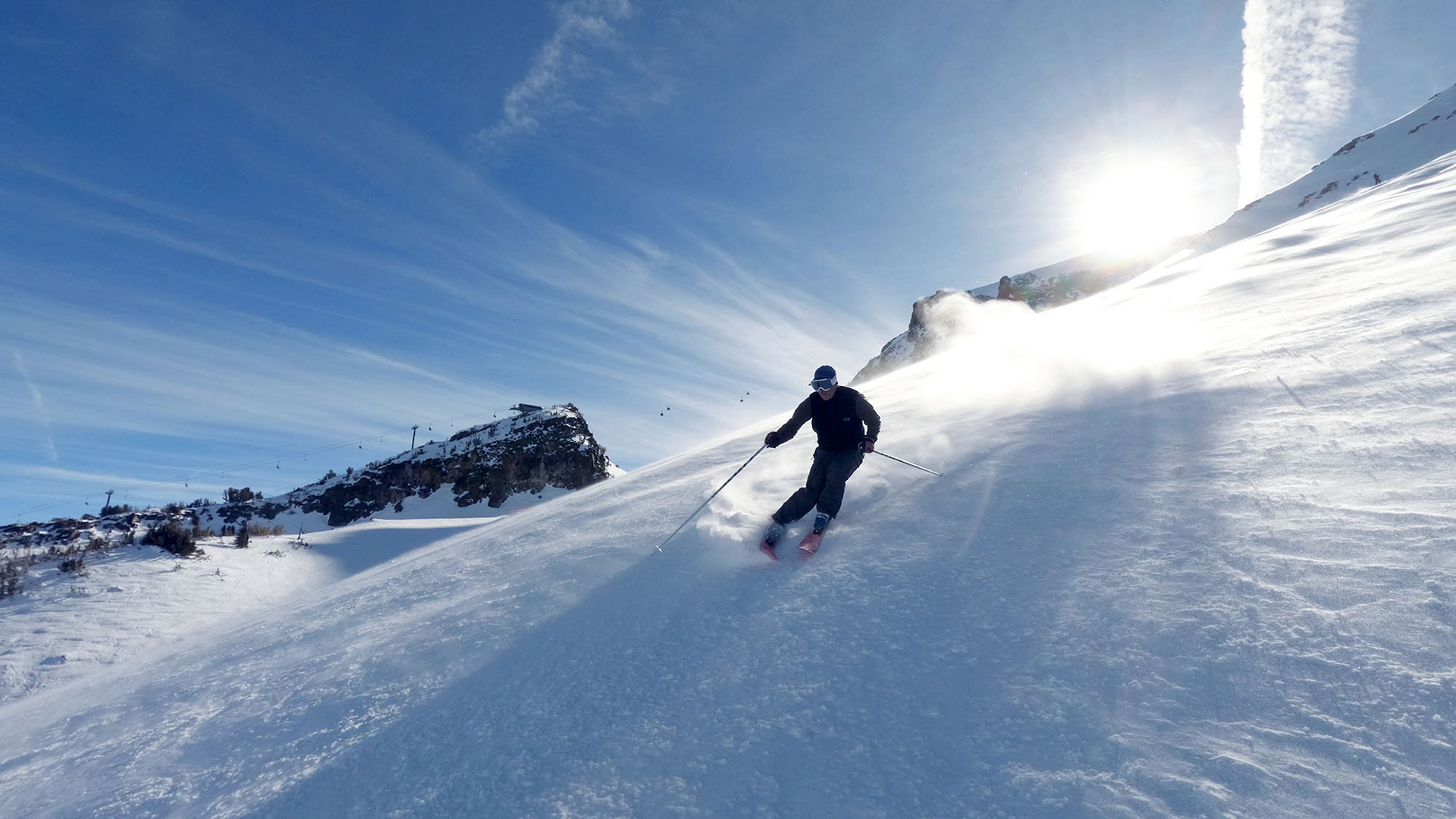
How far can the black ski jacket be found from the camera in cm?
584

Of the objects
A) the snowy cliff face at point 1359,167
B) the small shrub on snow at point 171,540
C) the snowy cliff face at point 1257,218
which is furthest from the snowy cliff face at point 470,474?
the snowy cliff face at point 1359,167

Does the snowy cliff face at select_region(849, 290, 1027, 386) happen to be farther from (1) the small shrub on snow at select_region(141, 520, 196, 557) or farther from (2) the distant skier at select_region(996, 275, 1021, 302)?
(1) the small shrub on snow at select_region(141, 520, 196, 557)

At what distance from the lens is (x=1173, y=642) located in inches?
111

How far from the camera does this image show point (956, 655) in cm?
314

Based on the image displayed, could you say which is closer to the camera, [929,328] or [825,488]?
[825,488]

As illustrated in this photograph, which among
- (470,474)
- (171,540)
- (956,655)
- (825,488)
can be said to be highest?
(470,474)

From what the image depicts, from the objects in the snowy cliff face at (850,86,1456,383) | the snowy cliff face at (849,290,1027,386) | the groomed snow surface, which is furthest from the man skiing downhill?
the snowy cliff face at (850,86,1456,383)

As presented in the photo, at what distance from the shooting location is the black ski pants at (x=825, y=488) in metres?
5.30

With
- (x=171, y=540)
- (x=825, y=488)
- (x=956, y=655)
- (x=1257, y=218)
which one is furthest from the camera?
(x=1257, y=218)

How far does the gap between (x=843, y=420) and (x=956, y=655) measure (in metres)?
2.96

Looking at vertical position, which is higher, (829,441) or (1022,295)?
(1022,295)

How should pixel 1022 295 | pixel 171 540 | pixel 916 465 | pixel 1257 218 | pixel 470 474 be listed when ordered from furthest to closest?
pixel 1022 295 < pixel 1257 218 < pixel 470 474 < pixel 171 540 < pixel 916 465

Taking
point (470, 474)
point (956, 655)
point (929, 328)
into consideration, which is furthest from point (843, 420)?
point (929, 328)

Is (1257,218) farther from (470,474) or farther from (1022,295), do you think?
(470,474)
